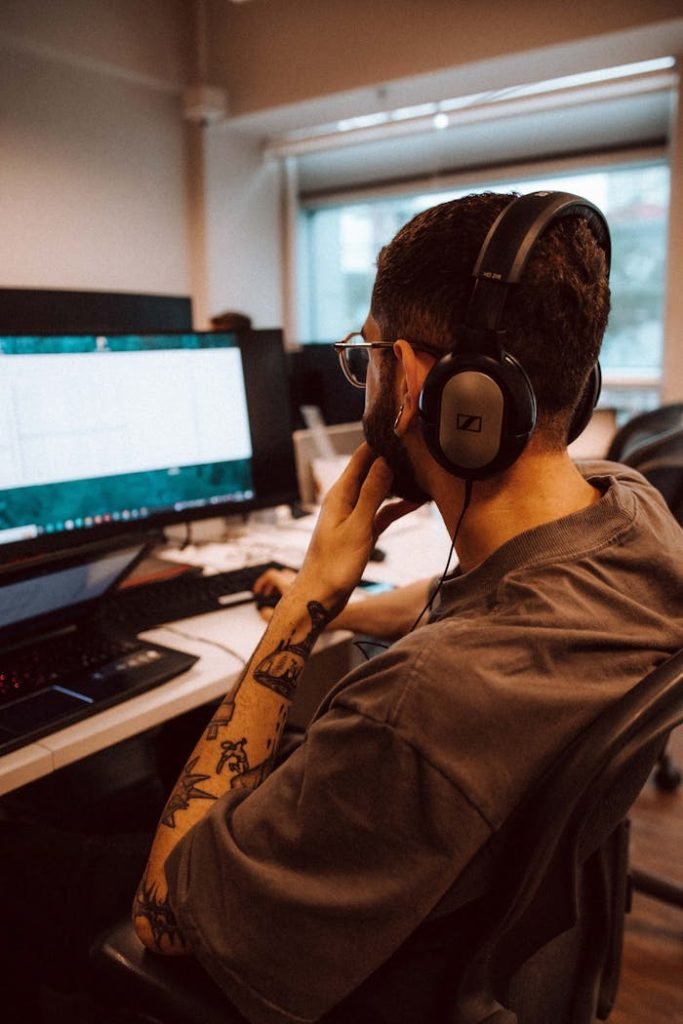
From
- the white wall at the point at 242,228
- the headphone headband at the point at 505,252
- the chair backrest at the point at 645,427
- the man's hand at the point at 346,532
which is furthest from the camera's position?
the white wall at the point at 242,228

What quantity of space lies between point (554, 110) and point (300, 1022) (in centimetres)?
374

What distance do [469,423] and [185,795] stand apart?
1.44ft

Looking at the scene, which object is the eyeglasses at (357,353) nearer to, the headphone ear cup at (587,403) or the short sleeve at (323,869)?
the headphone ear cup at (587,403)

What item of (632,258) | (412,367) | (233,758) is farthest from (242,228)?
(233,758)

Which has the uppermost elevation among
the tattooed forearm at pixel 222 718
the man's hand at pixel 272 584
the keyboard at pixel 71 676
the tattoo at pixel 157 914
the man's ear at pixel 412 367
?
the man's ear at pixel 412 367

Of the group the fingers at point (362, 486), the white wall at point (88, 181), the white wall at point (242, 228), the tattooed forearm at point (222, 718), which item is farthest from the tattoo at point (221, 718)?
the white wall at point (242, 228)

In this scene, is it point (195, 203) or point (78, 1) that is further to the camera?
point (195, 203)

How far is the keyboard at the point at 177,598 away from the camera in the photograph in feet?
4.45

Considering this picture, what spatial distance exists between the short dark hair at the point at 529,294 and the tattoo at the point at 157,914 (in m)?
0.54

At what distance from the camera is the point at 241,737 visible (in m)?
0.83

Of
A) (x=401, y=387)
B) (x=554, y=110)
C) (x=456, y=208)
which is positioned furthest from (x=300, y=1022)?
(x=554, y=110)

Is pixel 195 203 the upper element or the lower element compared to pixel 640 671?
upper

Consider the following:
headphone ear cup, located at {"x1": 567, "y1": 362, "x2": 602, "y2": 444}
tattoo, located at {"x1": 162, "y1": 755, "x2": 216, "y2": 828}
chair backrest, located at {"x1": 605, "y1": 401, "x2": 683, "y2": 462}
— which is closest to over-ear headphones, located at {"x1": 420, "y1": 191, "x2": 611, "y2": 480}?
headphone ear cup, located at {"x1": 567, "y1": 362, "x2": 602, "y2": 444}

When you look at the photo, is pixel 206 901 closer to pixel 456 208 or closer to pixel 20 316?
pixel 456 208
